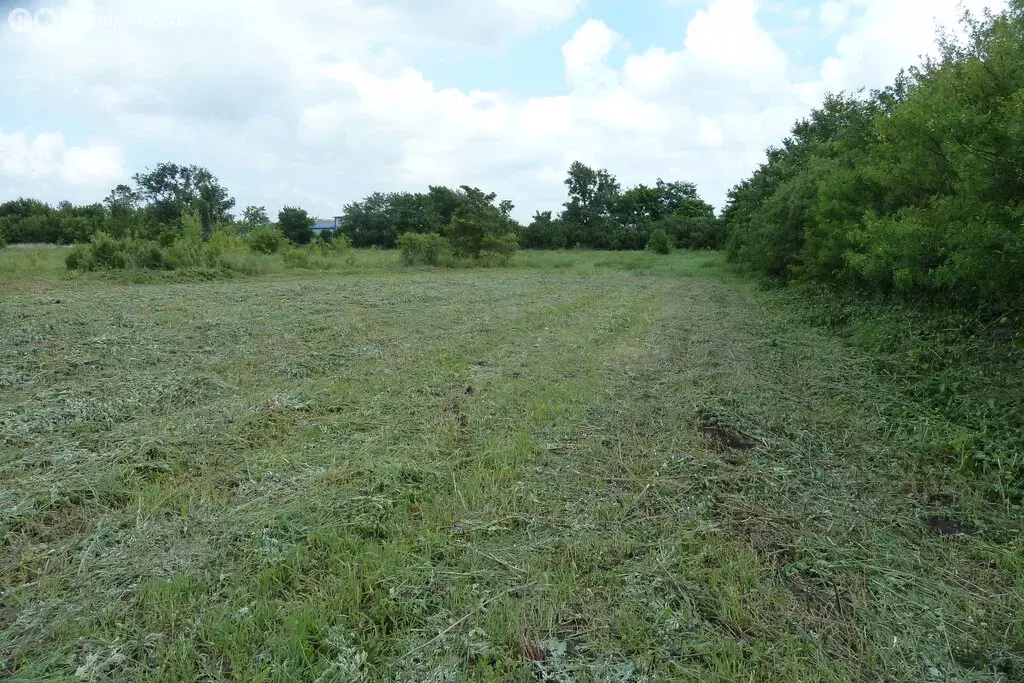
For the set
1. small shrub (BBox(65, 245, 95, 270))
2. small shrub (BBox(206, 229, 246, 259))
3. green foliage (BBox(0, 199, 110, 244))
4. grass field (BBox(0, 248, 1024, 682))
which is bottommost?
grass field (BBox(0, 248, 1024, 682))

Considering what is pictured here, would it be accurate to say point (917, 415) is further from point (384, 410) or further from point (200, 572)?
point (200, 572)

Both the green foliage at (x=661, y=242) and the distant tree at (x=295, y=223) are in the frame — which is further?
the distant tree at (x=295, y=223)

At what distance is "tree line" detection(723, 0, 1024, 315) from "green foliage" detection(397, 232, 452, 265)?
17.2 meters

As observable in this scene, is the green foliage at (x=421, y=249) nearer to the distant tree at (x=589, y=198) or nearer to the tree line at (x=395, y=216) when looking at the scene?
the tree line at (x=395, y=216)

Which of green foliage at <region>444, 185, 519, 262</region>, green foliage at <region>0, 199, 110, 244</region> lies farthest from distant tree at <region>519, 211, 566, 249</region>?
green foliage at <region>0, 199, 110, 244</region>

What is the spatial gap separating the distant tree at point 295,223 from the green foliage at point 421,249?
2333 cm

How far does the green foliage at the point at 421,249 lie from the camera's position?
26.8m

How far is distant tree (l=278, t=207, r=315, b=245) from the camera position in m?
47.0

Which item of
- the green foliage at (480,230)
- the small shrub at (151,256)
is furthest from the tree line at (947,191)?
the small shrub at (151,256)

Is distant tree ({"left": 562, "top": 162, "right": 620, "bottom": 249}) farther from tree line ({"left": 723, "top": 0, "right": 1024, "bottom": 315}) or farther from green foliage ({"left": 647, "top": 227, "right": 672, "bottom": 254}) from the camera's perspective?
tree line ({"left": 723, "top": 0, "right": 1024, "bottom": 315})

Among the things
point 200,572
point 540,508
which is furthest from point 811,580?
point 200,572

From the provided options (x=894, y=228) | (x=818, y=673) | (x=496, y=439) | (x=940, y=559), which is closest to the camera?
(x=818, y=673)

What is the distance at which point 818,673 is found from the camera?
84.7 inches

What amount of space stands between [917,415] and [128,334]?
908 cm
